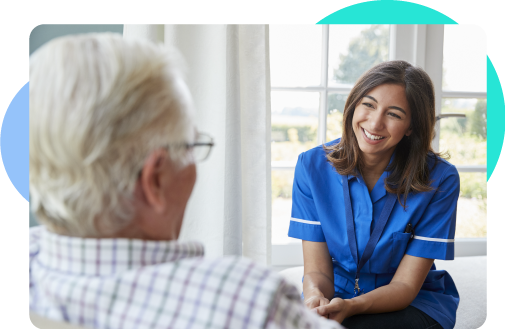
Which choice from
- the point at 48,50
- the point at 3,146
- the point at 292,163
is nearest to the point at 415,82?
the point at 292,163

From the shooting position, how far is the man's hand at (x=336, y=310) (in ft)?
3.73

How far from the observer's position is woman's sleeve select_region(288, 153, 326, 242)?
1.33m

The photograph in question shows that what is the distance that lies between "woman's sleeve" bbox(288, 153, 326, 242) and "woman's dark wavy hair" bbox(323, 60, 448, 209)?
0.10m

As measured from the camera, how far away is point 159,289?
23.5 inches

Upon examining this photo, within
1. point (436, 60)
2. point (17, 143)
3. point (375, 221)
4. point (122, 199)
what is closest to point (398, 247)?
point (375, 221)

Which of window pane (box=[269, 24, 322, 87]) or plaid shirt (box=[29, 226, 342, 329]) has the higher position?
window pane (box=[269, 24, 322, 87])

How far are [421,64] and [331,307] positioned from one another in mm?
815

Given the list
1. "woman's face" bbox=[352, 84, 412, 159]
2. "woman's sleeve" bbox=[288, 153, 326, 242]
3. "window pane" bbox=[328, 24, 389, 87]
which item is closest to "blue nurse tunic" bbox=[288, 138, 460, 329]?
"woman's sleeve" bbox=[288, 153, 326, 242]

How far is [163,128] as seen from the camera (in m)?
0.62

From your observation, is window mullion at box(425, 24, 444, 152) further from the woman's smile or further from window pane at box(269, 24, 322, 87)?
window pane at box(269, 24, 322, 87)

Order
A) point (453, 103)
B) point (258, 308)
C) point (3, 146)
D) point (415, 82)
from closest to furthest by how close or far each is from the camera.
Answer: point (258, 308) → point (3, 146) → point (415, 82) → point (453, 103)

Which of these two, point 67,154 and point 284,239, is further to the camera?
point 284,239

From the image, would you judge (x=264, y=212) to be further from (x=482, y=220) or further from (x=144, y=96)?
(x=144, y=96)

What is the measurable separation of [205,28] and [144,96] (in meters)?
0.68
